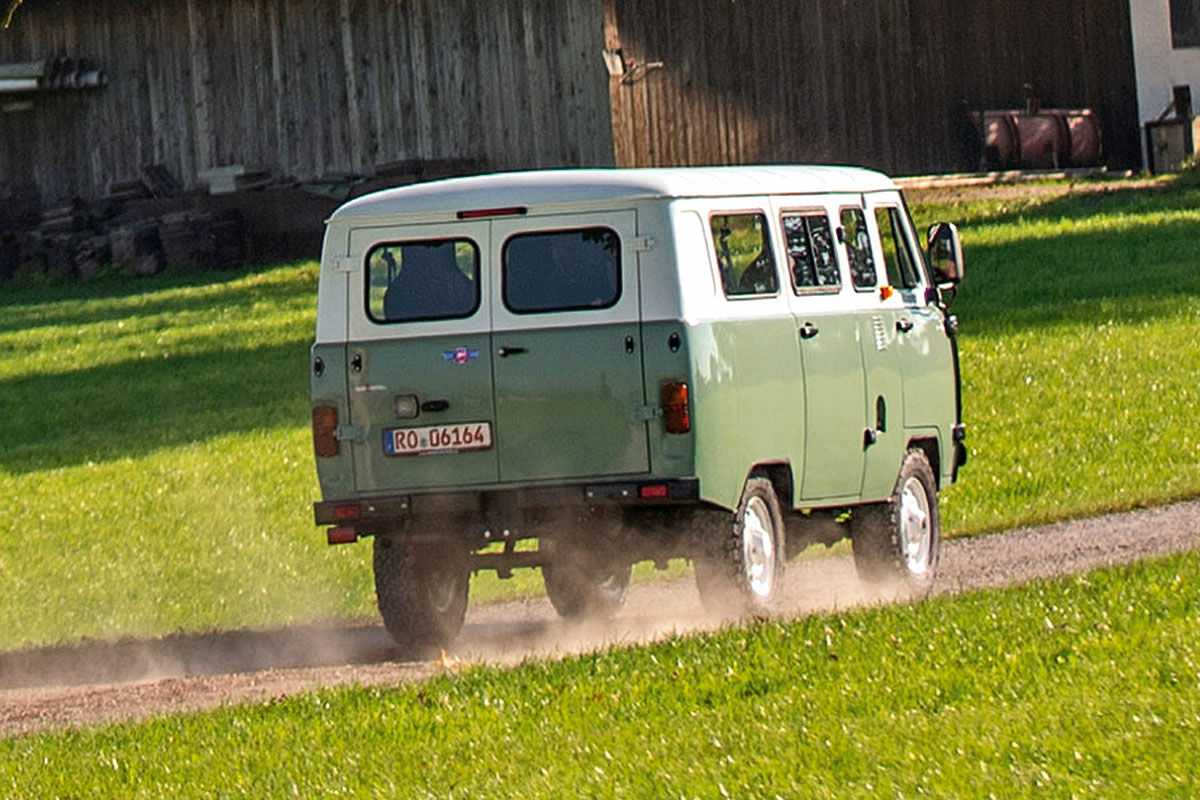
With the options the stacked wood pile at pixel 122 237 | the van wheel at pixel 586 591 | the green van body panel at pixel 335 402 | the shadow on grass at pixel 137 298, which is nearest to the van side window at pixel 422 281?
the green van body panel at pixel 335 402

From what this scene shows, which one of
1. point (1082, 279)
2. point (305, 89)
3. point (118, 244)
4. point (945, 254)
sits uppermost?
point (305, 89)

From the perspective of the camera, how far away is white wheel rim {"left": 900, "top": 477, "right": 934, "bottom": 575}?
596 inches

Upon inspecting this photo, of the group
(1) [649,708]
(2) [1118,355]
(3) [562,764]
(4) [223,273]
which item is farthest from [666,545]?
(4) [223,273]

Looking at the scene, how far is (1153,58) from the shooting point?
141ft

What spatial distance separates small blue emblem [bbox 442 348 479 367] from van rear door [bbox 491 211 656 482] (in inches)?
4.4

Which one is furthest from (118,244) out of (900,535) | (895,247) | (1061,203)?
(900,535)

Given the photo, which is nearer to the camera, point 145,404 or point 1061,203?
point 145,404

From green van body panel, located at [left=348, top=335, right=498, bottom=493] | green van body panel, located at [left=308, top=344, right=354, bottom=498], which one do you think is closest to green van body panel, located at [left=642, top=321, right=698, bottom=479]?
green van body panel, located at [left=348, top=335, right=498, bottom=493]

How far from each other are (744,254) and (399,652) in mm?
A: 2849

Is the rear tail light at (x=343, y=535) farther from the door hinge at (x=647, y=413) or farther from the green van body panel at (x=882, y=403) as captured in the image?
the green van body panel at (x=882, y=403)

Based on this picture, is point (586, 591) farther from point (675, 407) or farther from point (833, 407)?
point (675, 407)

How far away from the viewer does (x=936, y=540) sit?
1569 cm

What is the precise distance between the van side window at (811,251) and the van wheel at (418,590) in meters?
2.34

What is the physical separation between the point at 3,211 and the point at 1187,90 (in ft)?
61.9
